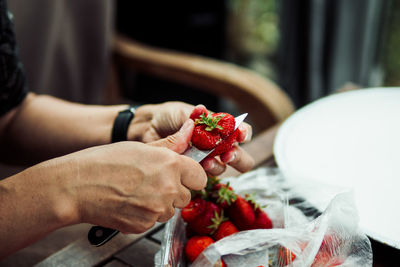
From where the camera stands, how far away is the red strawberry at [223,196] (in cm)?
61

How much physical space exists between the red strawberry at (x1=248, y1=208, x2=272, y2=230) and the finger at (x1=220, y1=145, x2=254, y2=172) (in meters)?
0.09

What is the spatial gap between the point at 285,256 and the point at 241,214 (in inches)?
3.7

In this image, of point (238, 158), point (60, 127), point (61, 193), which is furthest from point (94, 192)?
point (60, 127)

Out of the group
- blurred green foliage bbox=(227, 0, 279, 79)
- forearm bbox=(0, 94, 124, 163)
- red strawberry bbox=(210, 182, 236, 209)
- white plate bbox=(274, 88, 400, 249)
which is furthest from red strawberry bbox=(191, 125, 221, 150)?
blurred green foliage bbox=(227, 0, 279, 79)

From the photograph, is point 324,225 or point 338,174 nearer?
point 324,225

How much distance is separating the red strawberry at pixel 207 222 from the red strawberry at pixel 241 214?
0.08ft

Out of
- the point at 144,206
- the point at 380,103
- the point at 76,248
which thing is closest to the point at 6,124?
the point at 76,248

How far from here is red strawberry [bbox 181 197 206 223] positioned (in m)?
0.58

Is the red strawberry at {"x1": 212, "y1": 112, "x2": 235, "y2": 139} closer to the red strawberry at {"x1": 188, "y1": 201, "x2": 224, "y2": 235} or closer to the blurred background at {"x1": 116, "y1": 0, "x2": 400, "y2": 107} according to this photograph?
the red strawberry at {"x1": 188, "y1": 201, "x2": 224, "y2": 235}

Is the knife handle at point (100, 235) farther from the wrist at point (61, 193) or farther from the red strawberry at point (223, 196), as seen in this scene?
the red strawberry at point (223, 196)

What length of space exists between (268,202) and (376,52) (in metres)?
1.48

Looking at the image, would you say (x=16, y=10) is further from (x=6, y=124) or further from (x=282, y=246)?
(x=282, y=246)

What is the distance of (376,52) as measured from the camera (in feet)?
5.94

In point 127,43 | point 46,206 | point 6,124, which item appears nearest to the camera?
point 46,206
